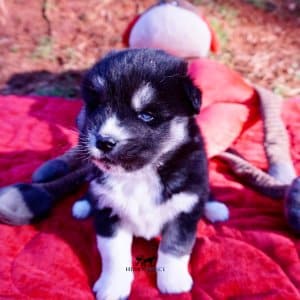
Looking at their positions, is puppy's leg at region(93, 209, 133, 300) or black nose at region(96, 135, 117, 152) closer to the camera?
black nose at region(96, 135, 117, 152)

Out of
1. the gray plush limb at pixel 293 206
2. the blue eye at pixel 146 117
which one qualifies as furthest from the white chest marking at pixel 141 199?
the gray plush limb at pixel 293 206

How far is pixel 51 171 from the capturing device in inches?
123

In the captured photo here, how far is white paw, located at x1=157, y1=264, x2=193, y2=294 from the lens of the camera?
2254mm

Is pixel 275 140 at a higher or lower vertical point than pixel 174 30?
lower

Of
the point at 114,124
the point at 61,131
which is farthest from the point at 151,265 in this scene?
the point at 61,131

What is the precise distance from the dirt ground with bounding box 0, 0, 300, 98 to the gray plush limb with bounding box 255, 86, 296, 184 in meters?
1.36

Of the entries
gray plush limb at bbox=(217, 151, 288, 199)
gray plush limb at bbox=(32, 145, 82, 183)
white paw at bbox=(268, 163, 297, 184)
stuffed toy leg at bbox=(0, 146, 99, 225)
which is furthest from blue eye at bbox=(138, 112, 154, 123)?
white paw at bbox=(268, 163, 297, 184)

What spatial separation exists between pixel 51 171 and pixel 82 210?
0.48 metres

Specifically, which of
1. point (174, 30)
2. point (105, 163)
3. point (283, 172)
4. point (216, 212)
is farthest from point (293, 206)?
point (174, 30)

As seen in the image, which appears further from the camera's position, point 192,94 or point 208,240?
point 208,240

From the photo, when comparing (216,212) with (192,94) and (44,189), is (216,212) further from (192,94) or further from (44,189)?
(44,189)

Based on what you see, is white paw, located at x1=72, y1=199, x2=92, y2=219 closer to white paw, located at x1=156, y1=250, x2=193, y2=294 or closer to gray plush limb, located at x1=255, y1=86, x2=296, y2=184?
white paw, located at x1=156, y1=250, x2=193, y2=294

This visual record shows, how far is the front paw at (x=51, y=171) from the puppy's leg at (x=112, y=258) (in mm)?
927

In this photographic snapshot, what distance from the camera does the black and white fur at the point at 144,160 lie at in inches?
77.0
